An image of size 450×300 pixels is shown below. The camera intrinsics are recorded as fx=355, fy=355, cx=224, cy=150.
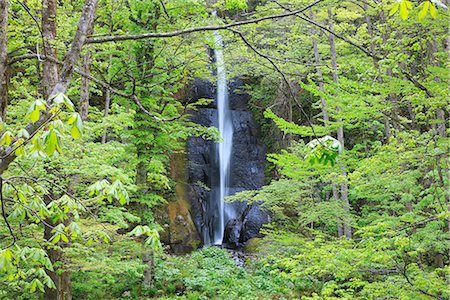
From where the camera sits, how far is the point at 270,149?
20422 mm

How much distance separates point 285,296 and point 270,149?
414 inches

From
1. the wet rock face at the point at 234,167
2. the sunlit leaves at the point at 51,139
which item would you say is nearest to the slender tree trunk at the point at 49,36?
the sunlit leaves at the point at 51,139

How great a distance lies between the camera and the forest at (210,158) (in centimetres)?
283

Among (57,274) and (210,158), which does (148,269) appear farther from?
(210,158)

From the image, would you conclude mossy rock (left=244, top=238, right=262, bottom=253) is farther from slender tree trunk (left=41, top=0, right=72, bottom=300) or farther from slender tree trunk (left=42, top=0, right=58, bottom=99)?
slender tree trunk (left=42, top=0, right=58, bottom=99)

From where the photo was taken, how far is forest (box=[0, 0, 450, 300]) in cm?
283

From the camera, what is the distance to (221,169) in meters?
20.9

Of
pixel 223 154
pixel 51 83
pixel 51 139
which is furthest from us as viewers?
pixel 223 154

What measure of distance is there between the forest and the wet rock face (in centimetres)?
9

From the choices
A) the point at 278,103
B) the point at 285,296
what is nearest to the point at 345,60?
the point at 278,103

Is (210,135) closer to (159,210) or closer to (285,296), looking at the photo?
(285,296)

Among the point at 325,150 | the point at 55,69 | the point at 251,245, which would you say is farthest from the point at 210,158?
the point at 325,150

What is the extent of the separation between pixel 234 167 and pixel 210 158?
151 centimetres

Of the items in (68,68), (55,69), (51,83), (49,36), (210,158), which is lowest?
(210,158)
